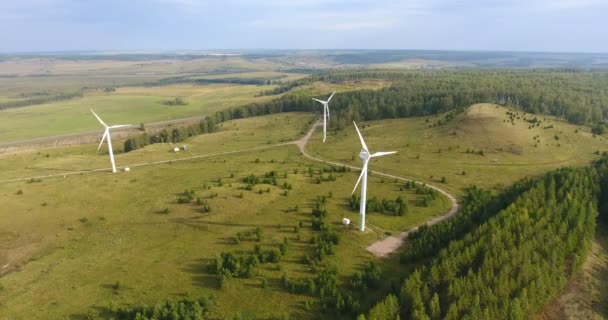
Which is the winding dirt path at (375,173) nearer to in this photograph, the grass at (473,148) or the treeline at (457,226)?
the treeline at (457,226)

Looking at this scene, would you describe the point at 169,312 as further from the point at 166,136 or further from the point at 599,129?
the point at 599,129

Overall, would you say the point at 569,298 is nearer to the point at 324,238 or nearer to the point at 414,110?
the point at 324,238

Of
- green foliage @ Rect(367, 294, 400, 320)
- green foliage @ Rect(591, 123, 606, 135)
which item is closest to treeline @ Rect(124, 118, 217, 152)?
green foliage @ Rect(367, 294, 400, 320)

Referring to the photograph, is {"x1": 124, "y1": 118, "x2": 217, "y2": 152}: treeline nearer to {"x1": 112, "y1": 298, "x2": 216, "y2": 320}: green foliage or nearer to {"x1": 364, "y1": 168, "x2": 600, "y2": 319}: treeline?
{"x1": 112, "y1": 298, "x2": 216, "y2": 320}: green foliage

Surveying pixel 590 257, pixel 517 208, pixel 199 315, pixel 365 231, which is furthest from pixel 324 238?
pixel 590 257

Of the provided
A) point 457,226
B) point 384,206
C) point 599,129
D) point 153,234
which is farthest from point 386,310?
point 599,129

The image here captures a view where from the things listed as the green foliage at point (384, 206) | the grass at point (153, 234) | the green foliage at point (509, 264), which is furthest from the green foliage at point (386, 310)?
the green foliage at point (384, 206)
